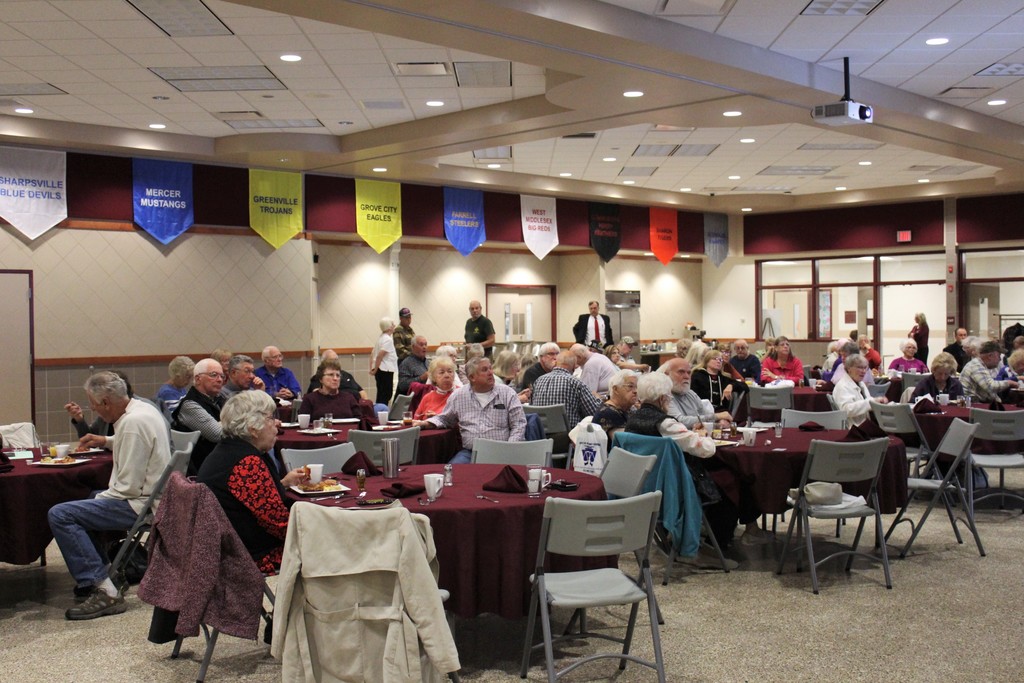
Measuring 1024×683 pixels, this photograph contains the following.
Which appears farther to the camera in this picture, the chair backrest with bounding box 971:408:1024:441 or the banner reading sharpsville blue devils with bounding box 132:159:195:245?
the banner reading sharpsville blue devils with bounding box 132:159:195:245

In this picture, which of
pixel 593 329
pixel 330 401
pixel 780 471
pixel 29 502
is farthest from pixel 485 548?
pixel 593 329

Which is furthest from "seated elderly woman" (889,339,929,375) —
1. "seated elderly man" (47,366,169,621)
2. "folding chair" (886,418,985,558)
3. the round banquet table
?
"seated elderly man" (47,366,169,621)

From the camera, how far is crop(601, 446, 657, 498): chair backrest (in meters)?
4.42

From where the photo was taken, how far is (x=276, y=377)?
30.2 ft

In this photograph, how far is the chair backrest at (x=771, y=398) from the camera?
908 cm

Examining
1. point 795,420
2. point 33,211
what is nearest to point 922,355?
point 795,420

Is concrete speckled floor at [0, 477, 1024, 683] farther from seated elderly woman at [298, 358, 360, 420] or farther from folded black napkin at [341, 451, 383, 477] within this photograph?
seated elderly woman at [298, 358, 360, 420]

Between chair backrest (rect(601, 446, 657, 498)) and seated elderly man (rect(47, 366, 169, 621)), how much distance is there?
2.51 metres

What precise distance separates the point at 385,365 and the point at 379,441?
6.60 metres

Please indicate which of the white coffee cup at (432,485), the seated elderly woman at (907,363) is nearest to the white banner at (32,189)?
the white coffee cup at (432,485)

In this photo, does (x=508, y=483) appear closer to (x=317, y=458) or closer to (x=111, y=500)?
(x=317, y=458)

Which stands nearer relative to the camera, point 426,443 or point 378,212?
point 426,443

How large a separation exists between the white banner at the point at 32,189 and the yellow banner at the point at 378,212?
12.6 ft

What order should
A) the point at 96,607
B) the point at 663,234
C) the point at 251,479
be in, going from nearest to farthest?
the point at 251,479
the point at 96,607
the point at 663,234
